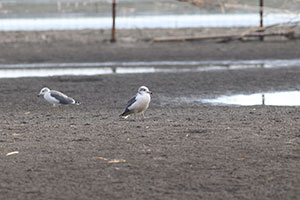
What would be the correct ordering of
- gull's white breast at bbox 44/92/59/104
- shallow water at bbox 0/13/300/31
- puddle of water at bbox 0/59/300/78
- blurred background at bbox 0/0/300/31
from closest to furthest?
1. gull's white breast at bbox 44/92/59/104
2. puddle of water at bbox 0/59/300/78
3. shallow water at bbox 0/13/300/31
4. blurred background at bbox 0/0/300/31

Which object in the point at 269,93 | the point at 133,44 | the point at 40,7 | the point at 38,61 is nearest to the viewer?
the point at 269,93

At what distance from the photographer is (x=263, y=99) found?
1616 centimetres

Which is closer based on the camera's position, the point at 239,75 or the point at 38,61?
the point at 239,75

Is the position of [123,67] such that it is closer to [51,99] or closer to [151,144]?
[51,99]

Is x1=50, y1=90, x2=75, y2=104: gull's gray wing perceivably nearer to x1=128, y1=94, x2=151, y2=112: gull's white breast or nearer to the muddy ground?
the muddy ground

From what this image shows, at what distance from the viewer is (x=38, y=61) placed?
25344 millimetres

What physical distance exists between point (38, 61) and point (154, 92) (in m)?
8.90

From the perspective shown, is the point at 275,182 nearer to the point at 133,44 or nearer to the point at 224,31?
the point at 133,44

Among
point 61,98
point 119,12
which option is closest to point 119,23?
point 119,12

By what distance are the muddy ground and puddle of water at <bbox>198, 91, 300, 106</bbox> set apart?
2.07 feet

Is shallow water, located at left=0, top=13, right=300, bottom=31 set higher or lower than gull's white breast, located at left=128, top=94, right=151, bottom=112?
lower

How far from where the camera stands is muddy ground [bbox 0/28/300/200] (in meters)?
7.88

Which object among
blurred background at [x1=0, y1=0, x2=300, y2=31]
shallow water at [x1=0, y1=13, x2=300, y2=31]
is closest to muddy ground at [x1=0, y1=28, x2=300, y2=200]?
shallow water at [x1=0, y1=13, x2=300, y2=31]

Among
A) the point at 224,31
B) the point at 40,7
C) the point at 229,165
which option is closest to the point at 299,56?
the point at 224,31
